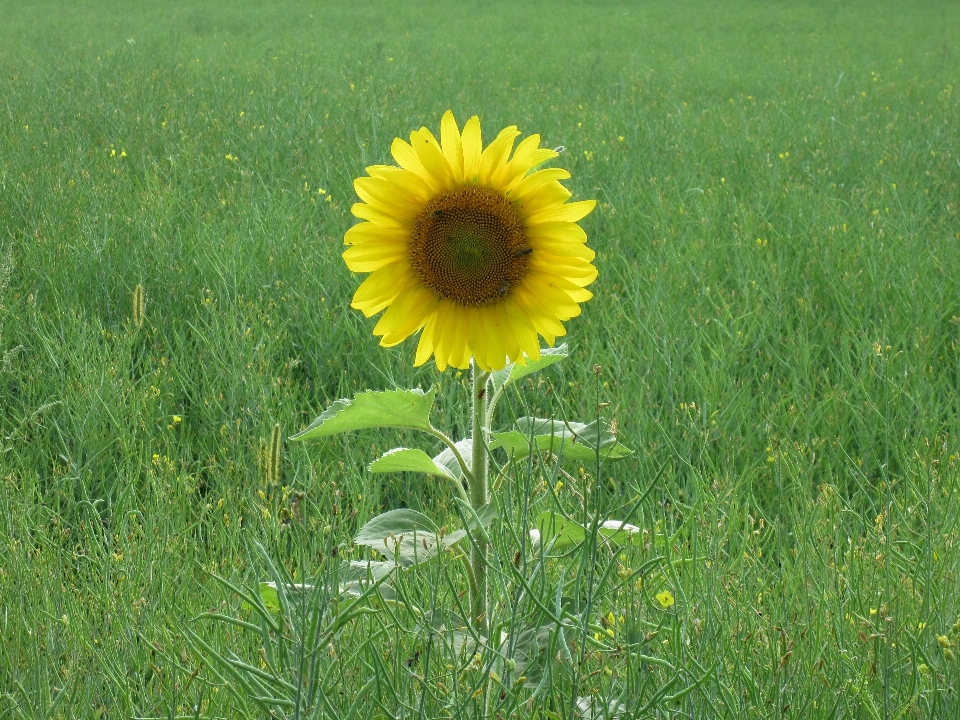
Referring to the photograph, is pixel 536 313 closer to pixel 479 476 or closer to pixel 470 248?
pixel 470 248

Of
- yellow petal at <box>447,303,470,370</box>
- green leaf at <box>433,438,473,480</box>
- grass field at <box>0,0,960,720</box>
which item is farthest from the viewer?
green leaf at <box>433,438,473,480</box>

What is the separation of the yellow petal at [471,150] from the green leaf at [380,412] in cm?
38

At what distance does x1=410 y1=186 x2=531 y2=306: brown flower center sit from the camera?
158 cm

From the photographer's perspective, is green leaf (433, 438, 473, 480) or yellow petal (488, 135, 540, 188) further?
green leaf (433, 438, 473, 480)

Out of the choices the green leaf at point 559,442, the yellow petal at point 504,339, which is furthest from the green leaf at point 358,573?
the yellow petal at point 504,339

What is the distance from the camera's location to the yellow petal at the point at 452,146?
1.54 meters

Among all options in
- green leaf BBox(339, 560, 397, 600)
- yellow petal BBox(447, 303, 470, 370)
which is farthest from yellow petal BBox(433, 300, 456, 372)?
green leaf BBox(339, 560, 397, 600)

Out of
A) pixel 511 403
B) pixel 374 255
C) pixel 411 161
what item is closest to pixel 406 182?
pixel 411 161

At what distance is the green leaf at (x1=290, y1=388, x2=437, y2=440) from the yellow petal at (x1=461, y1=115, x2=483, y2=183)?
375 mm

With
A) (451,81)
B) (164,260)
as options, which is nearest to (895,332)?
(164,260)

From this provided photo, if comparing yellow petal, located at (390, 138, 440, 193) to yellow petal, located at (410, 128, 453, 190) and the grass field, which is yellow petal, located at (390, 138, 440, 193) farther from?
the grass field

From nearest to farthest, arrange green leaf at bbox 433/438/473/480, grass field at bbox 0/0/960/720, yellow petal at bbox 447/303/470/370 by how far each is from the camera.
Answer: grass field at bbox 0/0/960/720
yellow petal at bbox 447/303/470/370
green leaf at bbox 433/438/473/480

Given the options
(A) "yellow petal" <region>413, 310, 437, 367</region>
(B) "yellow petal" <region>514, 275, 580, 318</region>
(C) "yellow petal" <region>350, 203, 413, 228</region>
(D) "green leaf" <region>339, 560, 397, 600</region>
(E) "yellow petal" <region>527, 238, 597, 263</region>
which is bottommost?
(D) "green leaf" <region>339, 560, 397, 600</region>

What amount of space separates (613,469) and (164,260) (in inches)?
86.8
